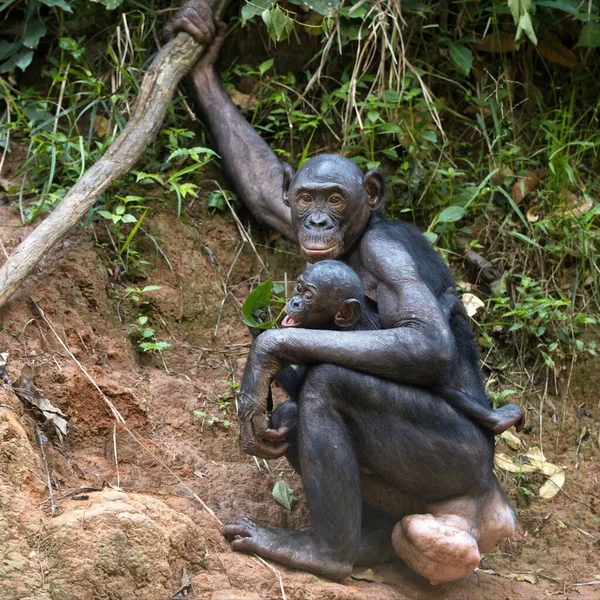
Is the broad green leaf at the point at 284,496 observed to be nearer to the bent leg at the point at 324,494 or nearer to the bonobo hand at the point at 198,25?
the bent leg at the point at 324,494

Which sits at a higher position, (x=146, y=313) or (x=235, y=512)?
(x=146, y=313)

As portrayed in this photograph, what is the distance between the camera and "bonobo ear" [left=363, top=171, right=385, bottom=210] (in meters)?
5.38

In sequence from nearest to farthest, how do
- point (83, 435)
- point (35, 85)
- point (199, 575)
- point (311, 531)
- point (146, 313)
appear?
1. point (199, 575)
2. point (311, 531)
3. point (83, 435)
4. point (146, 313)
5. point (35, 85)

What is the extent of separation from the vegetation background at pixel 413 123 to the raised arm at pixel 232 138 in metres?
0.16

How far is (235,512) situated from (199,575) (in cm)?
81

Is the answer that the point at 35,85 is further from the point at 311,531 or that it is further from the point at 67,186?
the point at 311,531

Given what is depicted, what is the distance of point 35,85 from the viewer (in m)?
7.38

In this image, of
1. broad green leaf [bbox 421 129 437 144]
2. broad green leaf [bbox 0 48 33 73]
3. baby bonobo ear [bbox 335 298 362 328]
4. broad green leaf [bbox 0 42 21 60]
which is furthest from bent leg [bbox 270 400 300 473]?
broad green leaf [bbox 0 42 21 60]

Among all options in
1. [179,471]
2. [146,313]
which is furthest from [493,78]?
[179,471]

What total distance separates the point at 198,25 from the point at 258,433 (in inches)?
132

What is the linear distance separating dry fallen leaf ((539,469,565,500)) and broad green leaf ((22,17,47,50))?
4.63 m

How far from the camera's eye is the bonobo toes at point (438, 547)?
4.69m

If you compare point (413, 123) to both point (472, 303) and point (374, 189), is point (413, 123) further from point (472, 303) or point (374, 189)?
point (374, 189)

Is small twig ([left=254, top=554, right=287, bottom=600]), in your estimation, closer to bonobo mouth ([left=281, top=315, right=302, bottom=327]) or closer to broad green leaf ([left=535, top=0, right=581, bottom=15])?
bonobo mouth ([left=281, top=315, right=302, bottom=327])
